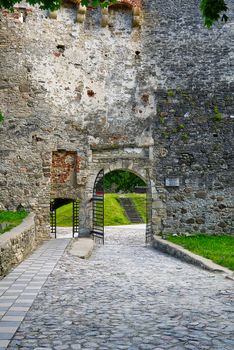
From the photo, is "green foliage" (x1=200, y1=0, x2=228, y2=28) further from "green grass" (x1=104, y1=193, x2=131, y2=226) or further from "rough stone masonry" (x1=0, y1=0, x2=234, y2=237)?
"green grass" (x1=104, y1=193, x2=131, y2=226)

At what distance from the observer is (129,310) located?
5.06 m

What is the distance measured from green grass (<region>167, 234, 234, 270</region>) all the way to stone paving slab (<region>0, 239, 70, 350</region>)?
2.90 meters

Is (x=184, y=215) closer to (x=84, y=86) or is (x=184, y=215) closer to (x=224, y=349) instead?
(x=84, y=86)

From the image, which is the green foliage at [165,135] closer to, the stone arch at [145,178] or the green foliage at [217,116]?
the stone arch at [145,178]

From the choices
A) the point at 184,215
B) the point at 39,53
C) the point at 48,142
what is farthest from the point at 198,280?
the point at 39,53

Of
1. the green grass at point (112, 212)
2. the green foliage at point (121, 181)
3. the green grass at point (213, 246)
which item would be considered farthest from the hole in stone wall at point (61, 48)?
the green foliage at point (121, 181)

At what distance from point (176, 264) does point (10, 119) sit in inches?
278

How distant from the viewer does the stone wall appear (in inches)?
277

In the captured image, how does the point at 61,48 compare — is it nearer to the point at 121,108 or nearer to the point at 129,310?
the point at 121,108

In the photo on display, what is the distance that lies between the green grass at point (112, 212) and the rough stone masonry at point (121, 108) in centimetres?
994

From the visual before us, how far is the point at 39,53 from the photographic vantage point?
1404 centimetres

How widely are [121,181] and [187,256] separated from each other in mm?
25182

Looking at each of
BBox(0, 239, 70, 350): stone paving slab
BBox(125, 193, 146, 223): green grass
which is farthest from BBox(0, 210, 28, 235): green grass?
BBox(125, 193, 146, 223): green grass

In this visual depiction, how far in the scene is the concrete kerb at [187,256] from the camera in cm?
775
